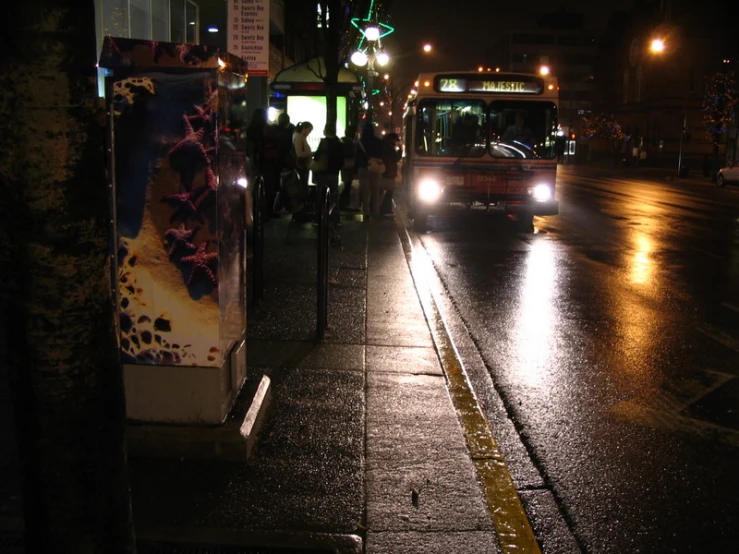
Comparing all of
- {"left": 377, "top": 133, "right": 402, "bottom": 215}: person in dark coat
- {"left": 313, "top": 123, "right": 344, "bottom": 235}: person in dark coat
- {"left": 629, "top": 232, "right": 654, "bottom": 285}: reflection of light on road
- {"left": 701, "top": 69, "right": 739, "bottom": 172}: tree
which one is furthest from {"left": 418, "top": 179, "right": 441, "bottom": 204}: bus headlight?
{"left": 701, "top": 69, "right": 739, "bottom": 172}: tree

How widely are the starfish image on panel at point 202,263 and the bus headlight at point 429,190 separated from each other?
465 inches

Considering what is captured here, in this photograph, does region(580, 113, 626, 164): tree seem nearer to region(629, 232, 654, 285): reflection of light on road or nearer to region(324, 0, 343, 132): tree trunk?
region(324, 0, 343, 132): tree trunk

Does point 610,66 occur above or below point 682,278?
above

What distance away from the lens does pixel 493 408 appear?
19.2ft

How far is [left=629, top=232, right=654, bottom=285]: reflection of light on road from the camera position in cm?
1135

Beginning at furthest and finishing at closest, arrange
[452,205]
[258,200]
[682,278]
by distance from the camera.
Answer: [452,205] → [682,278] → [258,200]

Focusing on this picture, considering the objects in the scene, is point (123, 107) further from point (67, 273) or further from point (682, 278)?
point (682, 278)

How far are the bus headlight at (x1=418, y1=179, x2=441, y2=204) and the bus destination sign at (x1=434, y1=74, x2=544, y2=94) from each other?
182 cm

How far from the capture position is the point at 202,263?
432 cm

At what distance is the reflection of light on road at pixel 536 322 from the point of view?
6980 millimetres

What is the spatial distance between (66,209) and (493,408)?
4087 mm

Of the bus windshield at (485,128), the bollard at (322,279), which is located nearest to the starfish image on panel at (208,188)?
the bollard at (322,279)

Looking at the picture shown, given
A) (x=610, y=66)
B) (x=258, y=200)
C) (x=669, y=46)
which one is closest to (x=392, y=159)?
(x=258, y=200)

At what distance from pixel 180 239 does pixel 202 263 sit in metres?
0.17
